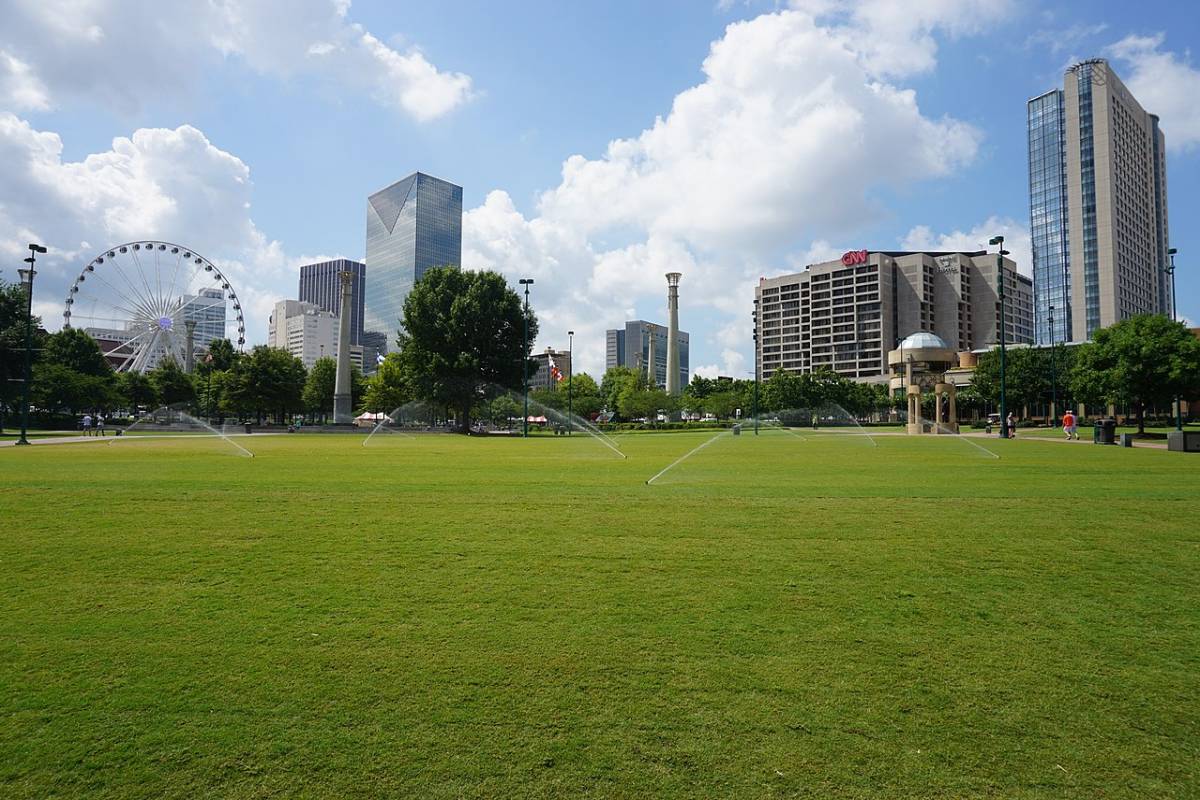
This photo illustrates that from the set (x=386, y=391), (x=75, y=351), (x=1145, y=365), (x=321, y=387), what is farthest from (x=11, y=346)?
(x=1145, y=365)

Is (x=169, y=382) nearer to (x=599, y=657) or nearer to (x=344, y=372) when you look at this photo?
(x=344, y=372)

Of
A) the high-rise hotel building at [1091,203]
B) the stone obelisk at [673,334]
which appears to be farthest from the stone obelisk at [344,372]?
the high-rise hotel building at [1091,203]

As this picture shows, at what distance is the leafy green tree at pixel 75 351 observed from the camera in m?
80.0

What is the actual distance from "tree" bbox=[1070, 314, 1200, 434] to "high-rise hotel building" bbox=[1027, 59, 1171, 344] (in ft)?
399

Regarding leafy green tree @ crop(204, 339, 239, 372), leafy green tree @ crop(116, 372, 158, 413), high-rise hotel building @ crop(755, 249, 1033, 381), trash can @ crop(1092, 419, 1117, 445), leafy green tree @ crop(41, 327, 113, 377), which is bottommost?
trash can @ crop(1092, 419, 1117, 445)

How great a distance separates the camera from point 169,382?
98438 mm

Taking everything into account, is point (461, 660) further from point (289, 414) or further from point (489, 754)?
point (289, 414)

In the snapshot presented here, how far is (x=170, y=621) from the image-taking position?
5.98 meters

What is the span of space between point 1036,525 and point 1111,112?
196m

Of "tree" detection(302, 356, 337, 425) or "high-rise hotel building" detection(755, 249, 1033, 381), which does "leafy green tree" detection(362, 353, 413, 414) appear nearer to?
"tree" detection(302, 356, 337, 425)

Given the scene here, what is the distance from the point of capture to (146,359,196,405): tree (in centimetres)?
9775

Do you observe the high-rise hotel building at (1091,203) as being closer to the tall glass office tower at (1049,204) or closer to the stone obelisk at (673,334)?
the tall glass office tower at (1049,204)

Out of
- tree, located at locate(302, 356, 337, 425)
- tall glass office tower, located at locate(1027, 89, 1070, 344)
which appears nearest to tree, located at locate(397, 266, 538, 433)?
tree, located at locate(302, 356, 337, 425)

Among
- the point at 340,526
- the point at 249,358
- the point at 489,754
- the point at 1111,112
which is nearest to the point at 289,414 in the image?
the point at 249,358
